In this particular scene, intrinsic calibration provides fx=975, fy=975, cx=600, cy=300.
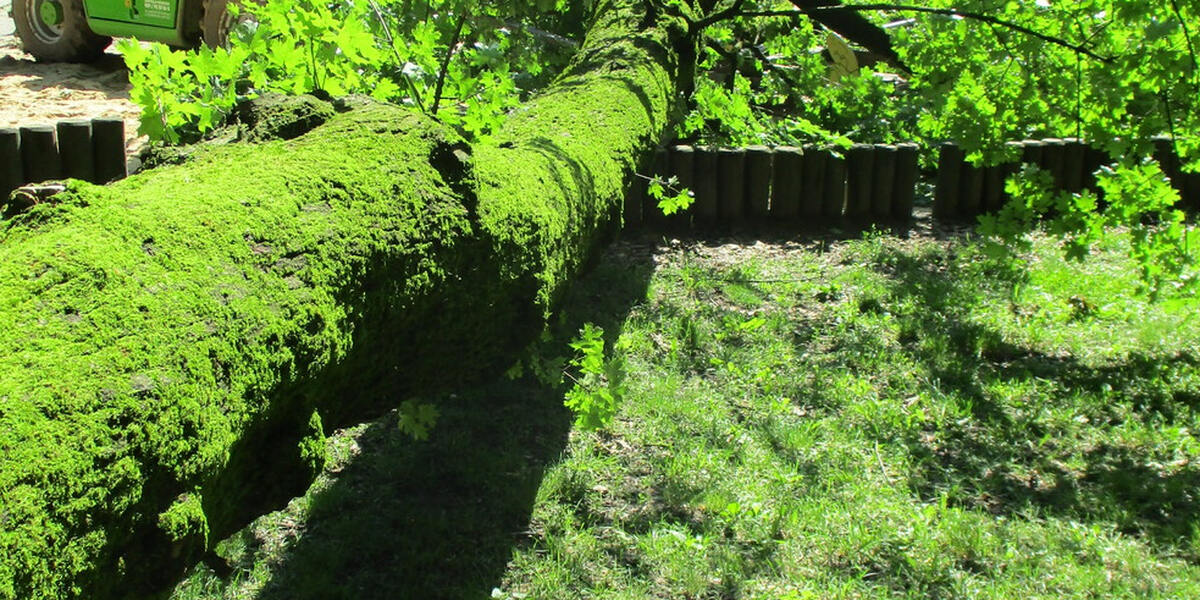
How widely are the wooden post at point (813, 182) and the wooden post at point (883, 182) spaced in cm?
39

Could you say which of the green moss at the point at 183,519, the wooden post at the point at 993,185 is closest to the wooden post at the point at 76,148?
the green moss at the point at 183,519

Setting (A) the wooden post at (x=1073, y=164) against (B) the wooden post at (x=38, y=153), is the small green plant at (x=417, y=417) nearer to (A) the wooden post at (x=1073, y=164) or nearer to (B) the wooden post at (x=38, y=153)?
(B) the wooden post at (x=38, y=153)

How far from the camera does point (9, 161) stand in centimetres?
604

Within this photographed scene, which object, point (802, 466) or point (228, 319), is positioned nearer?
point (228, 319)

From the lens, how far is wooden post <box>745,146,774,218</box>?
23.5 ft

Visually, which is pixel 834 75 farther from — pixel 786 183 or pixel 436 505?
pixel 436 505

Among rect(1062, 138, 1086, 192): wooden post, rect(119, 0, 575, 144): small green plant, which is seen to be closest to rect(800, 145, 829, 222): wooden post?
rect(1062, 138, 1086, 192): wooden post

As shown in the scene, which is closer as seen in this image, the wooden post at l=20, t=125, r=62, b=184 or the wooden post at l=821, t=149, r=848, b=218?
the wooden post at l=20, t=125, r=62, b=184

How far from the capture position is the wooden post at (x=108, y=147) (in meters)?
6.29

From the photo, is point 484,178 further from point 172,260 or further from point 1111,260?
point 1111,260

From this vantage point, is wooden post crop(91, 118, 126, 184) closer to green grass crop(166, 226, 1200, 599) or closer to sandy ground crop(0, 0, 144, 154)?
sandy ground crop(0, 0, 144, 154)

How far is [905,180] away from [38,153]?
597cm

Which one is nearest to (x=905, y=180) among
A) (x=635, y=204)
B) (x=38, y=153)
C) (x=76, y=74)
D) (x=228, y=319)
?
(x=635, y=204)

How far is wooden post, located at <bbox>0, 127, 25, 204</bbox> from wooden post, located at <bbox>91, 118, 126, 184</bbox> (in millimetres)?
435
